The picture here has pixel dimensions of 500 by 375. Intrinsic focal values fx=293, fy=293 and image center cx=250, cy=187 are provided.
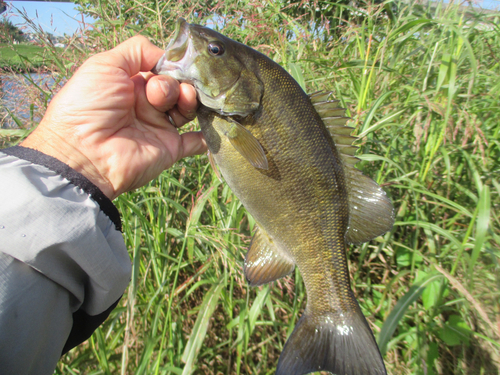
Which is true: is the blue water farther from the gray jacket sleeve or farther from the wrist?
the gray jacket sleeve

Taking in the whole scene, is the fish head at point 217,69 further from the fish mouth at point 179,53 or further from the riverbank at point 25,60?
the riverbank at point 25,60

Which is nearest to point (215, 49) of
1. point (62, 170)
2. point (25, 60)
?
point (62, 170)

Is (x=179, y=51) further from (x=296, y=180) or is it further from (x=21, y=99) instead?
(x=21, y=99)

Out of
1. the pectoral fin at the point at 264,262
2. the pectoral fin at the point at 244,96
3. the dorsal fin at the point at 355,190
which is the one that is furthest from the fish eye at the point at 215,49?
the pectoral fin at the point at 264,262

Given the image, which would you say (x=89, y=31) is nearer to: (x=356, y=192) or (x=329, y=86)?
(x=329, y=86)

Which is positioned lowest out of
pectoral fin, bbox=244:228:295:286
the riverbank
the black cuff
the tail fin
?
the tail fin

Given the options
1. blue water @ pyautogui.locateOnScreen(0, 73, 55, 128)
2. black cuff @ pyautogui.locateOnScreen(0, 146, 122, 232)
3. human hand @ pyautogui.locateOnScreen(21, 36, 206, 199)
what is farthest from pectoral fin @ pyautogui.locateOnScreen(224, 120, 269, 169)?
blue water @ pyautogui.locateOnScreen(0, 73, 55, 128)

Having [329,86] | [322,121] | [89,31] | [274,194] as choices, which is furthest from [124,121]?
[329,86]

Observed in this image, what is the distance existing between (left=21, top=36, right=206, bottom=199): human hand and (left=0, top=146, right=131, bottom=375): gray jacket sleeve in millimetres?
219

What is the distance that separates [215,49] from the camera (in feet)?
4.71

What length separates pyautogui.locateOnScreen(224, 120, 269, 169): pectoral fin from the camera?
1.39 metres

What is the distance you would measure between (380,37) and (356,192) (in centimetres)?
223

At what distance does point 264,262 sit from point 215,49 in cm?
112

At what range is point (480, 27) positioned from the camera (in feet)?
9.21
